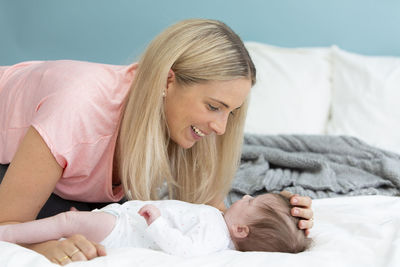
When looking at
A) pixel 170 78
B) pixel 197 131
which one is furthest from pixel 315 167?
pixel 170 78

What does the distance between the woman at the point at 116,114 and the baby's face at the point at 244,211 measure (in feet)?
0.35

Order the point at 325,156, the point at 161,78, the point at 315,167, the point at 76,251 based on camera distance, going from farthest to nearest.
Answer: the point at 325,156, the point at 315,167, the point at 161,78, the point at 76,251

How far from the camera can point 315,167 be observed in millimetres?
1926

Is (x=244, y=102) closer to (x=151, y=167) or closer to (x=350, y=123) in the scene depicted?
(x=151, y=167)

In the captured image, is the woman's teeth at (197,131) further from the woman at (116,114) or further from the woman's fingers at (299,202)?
the woman's fingers at (299,202)

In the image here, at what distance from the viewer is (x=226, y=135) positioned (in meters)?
1.62

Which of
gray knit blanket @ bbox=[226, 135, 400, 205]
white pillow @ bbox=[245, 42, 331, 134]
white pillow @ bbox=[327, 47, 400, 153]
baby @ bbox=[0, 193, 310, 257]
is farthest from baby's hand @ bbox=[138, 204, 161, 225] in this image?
white pillow @ bbox=[327, 47, 400, 153]

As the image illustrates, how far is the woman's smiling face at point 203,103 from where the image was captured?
1348 mm

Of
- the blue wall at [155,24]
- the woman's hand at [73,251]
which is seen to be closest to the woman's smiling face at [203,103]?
the woman's hand at [73,251]

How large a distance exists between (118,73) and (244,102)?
0.40 metres

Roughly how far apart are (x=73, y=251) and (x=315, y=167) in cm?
117

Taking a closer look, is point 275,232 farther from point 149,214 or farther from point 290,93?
point 290,93

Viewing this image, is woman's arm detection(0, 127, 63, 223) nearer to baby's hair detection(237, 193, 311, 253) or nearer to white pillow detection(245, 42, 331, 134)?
baby's hair detection(237, 193, 311, 253)

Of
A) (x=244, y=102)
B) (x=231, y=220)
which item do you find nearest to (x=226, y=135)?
(x=244, y=102)
